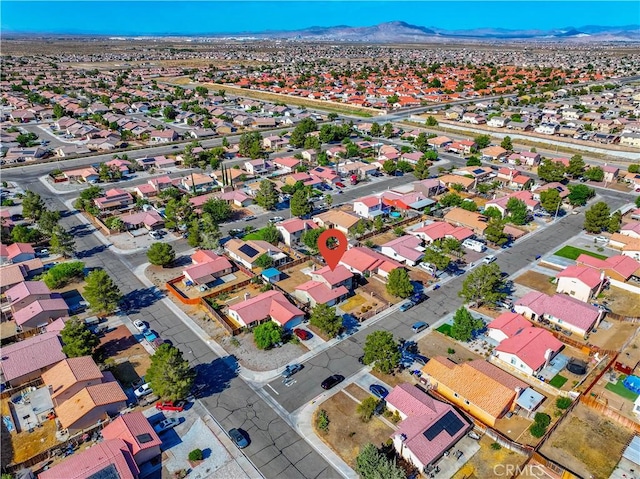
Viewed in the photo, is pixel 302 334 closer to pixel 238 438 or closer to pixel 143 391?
pixel 238 438

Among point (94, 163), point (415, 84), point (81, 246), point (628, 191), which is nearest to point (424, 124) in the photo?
point (628, 191)

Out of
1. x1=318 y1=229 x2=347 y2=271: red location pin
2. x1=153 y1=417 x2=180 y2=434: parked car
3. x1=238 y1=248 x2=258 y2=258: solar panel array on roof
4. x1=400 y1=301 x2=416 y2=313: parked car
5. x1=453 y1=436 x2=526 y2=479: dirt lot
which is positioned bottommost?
x1=453 y1=436 x2=526 y2=479: dirt lot

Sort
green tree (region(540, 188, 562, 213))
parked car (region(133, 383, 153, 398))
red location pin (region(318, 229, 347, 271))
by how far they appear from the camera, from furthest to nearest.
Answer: green tree (region(540, 188, 562, 213)) → red location pin (region(318, 229, 347, 271)) → parked car (region(133, 383, 153, 398))

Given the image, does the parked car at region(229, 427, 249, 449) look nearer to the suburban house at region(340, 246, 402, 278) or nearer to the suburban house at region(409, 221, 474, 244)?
the suburban house at region(340, 246, 402, 278)

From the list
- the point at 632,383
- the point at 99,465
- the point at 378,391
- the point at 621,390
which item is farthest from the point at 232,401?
the point at 632,383

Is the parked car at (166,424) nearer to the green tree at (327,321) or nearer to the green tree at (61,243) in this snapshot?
the green tree at (327,321)

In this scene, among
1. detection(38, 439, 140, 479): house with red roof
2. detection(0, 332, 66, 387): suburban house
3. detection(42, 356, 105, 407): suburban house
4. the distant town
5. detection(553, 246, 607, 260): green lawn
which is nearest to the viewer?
detection(38, 439, 140, 479): house with red roof

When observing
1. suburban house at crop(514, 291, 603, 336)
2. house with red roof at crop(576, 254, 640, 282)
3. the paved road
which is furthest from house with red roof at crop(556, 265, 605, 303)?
the paved road

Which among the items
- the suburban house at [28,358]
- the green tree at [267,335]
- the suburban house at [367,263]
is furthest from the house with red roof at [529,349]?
the suburban house at [28,358]
